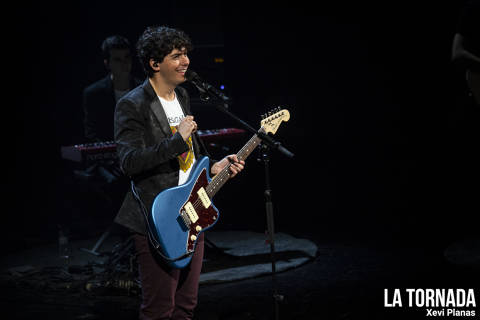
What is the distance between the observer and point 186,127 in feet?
9.12

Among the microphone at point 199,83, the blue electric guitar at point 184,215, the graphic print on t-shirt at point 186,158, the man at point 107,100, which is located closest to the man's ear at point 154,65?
the microphone at point 199,83

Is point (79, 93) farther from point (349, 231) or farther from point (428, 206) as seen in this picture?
point (428, 206)

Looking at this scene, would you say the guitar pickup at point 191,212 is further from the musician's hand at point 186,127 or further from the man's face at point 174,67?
the man's face at point 174,67

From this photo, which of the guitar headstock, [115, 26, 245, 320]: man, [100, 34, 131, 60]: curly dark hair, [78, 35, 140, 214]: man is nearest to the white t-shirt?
[115, 26, 245, 320]: man

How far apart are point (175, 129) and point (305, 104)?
521 centimetres

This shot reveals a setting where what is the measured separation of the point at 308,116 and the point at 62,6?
3.41m

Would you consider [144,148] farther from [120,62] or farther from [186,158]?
[120,62]

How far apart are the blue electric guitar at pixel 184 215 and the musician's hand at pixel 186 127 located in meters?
0.27

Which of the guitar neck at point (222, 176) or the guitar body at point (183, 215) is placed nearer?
the guitar body at point (183, 215)

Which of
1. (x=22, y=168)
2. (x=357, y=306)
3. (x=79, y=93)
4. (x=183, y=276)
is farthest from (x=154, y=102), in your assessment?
(x=22, y=168)

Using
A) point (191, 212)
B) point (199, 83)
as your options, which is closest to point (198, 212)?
point (191, 212)

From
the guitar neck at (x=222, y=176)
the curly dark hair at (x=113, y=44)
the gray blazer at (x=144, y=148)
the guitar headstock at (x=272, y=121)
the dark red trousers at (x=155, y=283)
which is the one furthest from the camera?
the curly dark hair at (x=113, y=44)

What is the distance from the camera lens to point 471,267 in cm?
468

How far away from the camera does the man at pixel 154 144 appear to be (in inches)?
109
